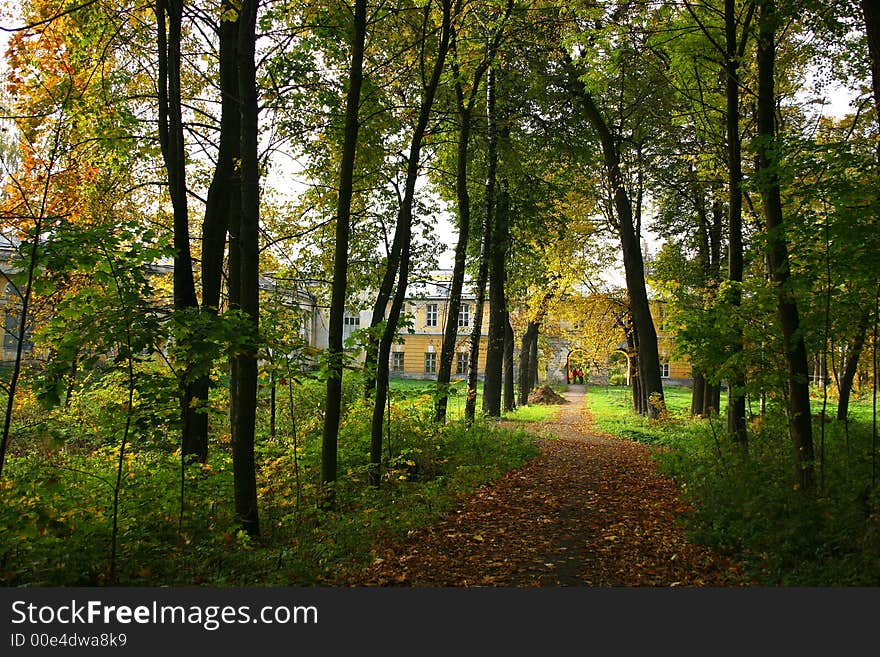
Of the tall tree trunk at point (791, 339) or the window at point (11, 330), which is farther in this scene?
the window at point (11, 330)

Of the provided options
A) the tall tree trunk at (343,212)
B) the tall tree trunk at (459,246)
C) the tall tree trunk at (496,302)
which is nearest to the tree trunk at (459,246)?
the tall tree trunk at (459,246)

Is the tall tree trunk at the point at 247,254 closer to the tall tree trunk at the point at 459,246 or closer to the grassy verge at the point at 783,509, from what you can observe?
the grassy verge at the point at 783,509

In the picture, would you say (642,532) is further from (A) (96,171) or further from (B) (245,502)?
(A) (96,171)

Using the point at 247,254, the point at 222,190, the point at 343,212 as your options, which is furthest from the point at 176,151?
the point at 247,254

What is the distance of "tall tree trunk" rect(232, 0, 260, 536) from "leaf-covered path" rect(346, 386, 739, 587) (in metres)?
1.65

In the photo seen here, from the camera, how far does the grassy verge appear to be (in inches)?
186

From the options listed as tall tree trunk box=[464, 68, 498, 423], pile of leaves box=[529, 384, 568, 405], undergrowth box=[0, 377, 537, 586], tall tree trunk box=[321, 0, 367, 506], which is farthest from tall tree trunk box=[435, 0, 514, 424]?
pile of leaves box=[529, 384, 568, 405]

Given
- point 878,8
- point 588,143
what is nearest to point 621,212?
point 588,143

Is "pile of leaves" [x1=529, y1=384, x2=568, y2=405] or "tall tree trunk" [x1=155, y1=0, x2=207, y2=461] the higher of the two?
"tall tree trunk" [x1=155, y1=0, x2=207, y2=461]

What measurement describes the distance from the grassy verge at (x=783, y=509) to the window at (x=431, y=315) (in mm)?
42280

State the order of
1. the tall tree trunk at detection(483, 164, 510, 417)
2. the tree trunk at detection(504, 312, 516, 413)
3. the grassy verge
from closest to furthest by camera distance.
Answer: the grassy verge
the tall tree trunk at detection(483, 164, 510, 417)
the tree trunk at detection(504, 312, 516, 413)

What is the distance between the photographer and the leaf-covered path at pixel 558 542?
5062 millimetres

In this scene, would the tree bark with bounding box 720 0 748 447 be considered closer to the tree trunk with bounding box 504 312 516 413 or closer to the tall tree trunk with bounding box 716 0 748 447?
the tall tree trunk with bounding box 716 0 748 447

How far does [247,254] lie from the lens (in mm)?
6000
